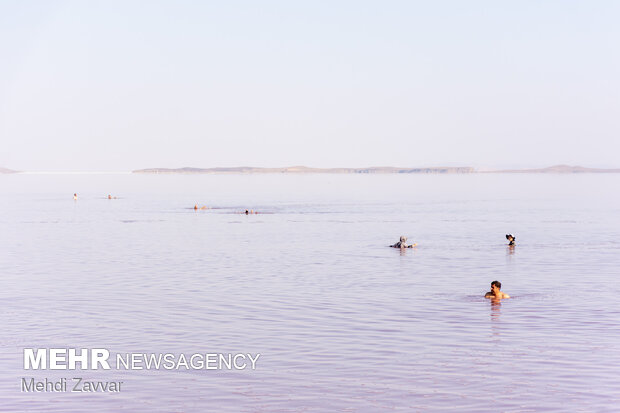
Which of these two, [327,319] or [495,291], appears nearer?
[327,319]

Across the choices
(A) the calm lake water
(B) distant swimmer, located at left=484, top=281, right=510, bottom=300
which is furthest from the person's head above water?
(A) the calm lake water

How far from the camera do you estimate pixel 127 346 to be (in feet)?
88.2

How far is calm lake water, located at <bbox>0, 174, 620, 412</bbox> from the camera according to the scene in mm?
21078

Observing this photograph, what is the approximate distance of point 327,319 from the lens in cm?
3159

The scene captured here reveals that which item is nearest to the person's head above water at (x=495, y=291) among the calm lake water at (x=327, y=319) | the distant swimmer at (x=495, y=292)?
the distant swimmer at (x=495, y=292)

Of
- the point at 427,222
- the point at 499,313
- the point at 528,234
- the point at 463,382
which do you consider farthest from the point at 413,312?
the point at 427,222

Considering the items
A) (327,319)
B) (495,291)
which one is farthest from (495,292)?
(327,319)

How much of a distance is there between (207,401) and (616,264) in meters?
37.3

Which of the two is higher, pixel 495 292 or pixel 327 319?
pixel 495 292

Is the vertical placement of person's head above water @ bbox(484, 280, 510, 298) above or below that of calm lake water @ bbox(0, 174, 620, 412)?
above

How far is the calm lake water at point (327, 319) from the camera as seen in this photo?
830 inches

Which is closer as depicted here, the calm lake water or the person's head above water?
the calm lake water

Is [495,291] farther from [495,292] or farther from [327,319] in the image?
[327,319]

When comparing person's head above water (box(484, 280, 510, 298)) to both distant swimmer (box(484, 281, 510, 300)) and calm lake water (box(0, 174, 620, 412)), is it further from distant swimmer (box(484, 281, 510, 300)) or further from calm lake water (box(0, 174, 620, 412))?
calm lake water (box(0, 174, 620, 412))
